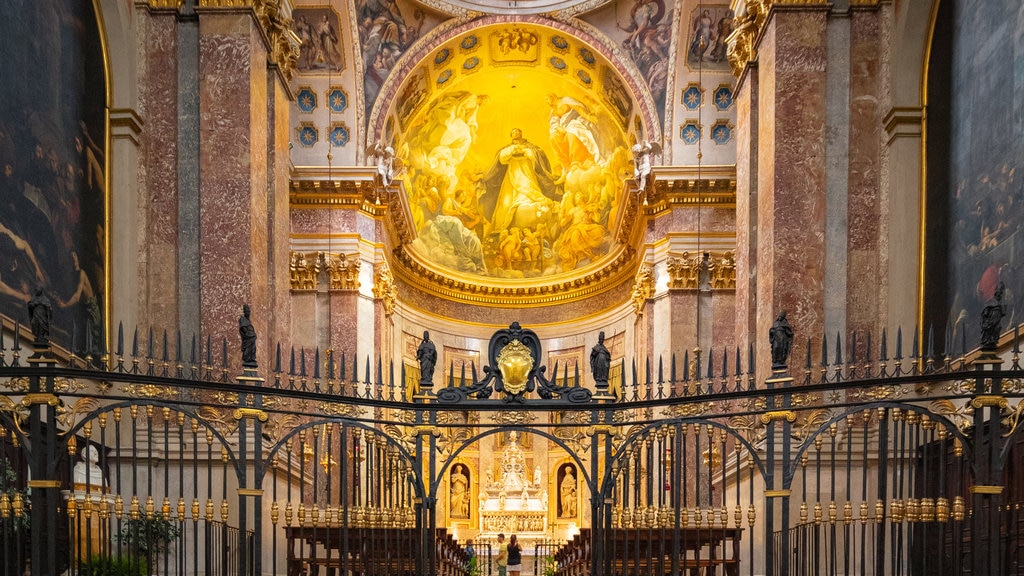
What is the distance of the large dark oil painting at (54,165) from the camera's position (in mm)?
12117

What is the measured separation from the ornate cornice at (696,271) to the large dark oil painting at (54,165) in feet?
51.1

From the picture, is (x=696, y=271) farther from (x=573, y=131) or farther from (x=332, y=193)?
(x=332, y=193)

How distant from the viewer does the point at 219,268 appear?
1560cm

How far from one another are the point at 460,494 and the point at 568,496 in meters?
3.50

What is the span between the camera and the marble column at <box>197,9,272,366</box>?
51.1 ft

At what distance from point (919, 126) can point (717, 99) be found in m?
12.6

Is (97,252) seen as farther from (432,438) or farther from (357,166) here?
(357,166)

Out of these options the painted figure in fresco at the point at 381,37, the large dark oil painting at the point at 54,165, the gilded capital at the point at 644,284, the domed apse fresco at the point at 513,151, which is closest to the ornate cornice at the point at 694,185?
the gilded capital at the point at 644,284

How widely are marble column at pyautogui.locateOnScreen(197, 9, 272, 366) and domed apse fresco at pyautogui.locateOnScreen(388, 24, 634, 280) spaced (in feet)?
41.6

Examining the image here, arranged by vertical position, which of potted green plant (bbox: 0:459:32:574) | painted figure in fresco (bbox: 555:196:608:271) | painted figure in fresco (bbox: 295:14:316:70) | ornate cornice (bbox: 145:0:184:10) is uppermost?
painted figure in fresco (bbox: 295:14:316:70)

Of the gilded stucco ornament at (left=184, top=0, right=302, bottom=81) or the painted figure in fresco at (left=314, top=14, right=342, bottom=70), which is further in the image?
the painted figure in fresco at (left=314, top=14, right=342, bottom=70)

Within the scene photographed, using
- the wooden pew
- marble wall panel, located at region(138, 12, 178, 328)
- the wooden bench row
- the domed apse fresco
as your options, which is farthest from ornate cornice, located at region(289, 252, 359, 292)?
the wooden bench row

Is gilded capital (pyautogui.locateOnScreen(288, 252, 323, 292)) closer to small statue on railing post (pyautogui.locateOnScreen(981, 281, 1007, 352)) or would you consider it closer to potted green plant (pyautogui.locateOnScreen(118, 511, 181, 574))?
potted green plant (pyautogui.locateOnScreen(118, 511, 181, 574))

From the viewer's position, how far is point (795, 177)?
51.0 ft
